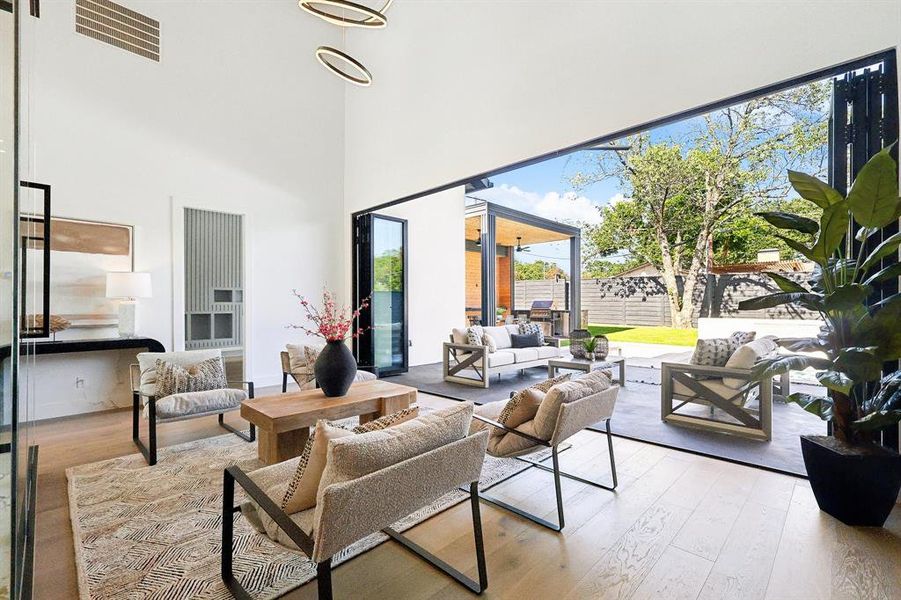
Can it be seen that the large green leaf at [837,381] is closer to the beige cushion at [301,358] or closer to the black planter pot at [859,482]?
the black planter pot at [859,482]

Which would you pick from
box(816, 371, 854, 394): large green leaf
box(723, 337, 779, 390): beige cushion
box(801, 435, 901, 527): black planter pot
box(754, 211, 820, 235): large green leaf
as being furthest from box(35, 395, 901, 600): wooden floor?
box(754, 211, 820, 235): large green leaf

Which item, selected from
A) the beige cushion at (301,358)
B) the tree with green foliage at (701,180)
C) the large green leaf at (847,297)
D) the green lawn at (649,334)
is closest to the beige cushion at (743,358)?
the large green leaf at (847,297)

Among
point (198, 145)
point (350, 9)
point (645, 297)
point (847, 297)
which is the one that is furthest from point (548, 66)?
point (645, 297)

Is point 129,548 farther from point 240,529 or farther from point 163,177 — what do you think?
point 163,177

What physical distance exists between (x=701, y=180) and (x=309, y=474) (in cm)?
919

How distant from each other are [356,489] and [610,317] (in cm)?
932

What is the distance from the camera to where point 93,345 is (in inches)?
162

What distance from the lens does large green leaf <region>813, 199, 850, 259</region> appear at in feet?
6.77

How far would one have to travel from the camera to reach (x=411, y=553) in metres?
1.95

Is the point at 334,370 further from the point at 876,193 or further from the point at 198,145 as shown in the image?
the point at 198,145

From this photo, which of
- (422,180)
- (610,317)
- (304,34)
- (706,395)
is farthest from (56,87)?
(610,317)

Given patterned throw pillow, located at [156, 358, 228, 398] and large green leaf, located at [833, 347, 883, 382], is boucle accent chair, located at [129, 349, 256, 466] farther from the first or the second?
large green leaf, located at [833, 347, 883, 382]

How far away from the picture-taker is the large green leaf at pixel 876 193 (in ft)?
6.24

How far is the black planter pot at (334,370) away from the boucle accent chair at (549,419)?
1.24 m
